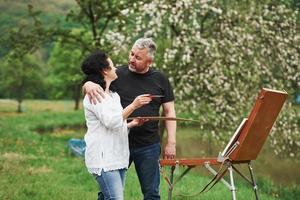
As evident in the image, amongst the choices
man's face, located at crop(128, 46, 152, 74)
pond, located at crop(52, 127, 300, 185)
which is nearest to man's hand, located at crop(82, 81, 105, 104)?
man's face, located at crop(128, 46, 152, 74)

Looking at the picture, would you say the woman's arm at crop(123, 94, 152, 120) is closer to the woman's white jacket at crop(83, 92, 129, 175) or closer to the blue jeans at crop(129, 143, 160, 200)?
the woman's white jacket at crop(83, 92, 129, 175)

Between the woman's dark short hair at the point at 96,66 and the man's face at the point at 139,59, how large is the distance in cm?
63

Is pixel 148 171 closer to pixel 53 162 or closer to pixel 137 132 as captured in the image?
pixel 137 132

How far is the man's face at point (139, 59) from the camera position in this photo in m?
6.12

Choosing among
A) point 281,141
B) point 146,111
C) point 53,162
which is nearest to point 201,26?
point 281,141

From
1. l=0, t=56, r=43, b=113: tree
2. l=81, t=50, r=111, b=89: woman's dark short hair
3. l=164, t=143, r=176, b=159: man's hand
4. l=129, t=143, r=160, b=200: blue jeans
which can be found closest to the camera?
l=81, t=50, r=111, b=89: woman's dark short hair

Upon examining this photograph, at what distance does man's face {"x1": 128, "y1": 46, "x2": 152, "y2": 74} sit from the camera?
6125mm

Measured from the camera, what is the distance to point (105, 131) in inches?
216

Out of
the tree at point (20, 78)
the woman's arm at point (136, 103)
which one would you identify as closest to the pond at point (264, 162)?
the woman's arm at point (136, 103)

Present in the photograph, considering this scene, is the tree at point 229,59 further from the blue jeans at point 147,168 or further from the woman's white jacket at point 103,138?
the woman's white jacket at point 103,138

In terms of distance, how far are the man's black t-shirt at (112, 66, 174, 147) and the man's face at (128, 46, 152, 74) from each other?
0.43 ft

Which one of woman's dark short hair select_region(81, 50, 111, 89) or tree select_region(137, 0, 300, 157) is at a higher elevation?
woman's dark short hair select_region(81, 50, 111, 89)

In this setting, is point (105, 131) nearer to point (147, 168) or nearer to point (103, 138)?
point (103, 138)

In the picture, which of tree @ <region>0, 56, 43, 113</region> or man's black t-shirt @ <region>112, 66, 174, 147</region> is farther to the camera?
tree @ <region>0, 56, 43, 113</region>
